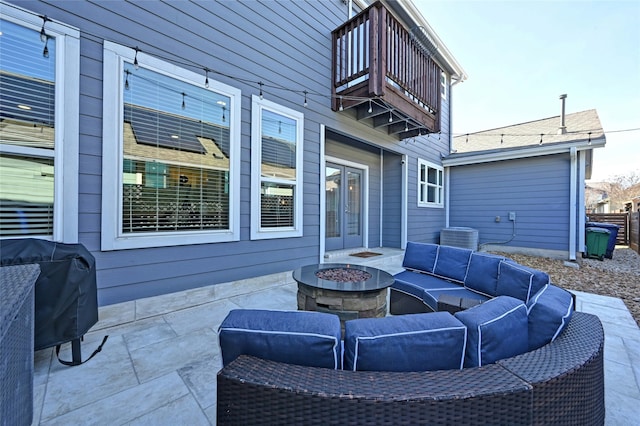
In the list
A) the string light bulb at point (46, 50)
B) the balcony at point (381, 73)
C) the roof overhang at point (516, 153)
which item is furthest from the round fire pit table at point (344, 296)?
the roof overhang at point (516, 153)

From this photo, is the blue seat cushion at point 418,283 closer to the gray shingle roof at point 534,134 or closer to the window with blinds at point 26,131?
the window with blinds at point 26,131

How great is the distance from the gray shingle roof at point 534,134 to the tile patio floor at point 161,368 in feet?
16.6

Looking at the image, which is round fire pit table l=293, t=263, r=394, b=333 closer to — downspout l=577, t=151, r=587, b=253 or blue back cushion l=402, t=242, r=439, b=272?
blue back cushion l=402, t=242, r=439, b=272

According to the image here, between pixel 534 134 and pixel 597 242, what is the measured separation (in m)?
3.31

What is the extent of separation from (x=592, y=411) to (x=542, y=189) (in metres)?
7.69

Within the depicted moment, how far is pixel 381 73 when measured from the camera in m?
4.12

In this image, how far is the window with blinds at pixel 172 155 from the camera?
8.89ft

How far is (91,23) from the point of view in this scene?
2482mm

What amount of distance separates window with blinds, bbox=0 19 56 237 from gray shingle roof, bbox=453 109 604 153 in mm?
9162

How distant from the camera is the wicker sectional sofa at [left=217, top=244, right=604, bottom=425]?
Answer: 0.77 metres

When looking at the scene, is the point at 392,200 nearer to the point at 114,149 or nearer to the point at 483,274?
the point at 483,274

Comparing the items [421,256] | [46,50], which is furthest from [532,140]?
[46,50]

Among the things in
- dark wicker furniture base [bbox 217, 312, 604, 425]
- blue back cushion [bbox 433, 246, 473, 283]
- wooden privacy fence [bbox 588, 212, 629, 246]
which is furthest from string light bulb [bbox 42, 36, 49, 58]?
wooden privacy fence [bbox 588, 212, 629, 246]

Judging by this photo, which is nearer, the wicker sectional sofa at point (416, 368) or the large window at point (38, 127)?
the wicker sectional sofa at point (416, 368)
